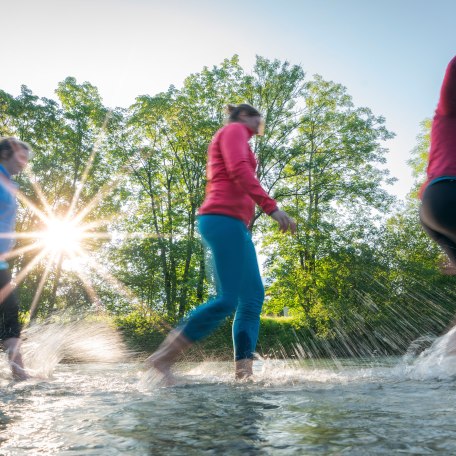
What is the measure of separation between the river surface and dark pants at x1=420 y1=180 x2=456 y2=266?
2.76ft

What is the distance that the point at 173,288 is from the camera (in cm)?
2417

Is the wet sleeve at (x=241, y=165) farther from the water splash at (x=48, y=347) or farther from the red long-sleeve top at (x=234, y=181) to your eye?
the water splash at (x=48, y=347)

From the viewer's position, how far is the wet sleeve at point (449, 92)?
97.7 inches

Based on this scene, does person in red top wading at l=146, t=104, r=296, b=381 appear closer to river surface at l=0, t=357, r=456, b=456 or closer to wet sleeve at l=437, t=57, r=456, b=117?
river surface at l=0, t=357, r=456, b=456

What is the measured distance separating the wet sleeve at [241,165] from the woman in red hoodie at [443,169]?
120 centimetres

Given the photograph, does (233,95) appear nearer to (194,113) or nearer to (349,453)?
(194,113)

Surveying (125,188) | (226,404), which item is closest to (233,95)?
(125,188)

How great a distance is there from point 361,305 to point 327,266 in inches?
101

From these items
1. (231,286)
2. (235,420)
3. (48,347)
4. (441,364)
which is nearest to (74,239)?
(48,347)

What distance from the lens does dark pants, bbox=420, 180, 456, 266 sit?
98.6 inches

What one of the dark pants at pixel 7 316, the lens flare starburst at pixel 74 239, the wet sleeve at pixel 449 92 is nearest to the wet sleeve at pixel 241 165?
the wet sleeve at pixel 449 92

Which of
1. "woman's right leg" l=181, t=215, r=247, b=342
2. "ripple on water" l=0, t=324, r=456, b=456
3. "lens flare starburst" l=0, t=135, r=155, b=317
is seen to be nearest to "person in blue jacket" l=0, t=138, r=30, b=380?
"ripple on water" l=0, t=324, r=456, b=456

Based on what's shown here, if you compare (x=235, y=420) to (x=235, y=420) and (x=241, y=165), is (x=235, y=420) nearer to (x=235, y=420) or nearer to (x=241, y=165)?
(x=235, y=420)

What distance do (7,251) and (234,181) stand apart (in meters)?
2.13
